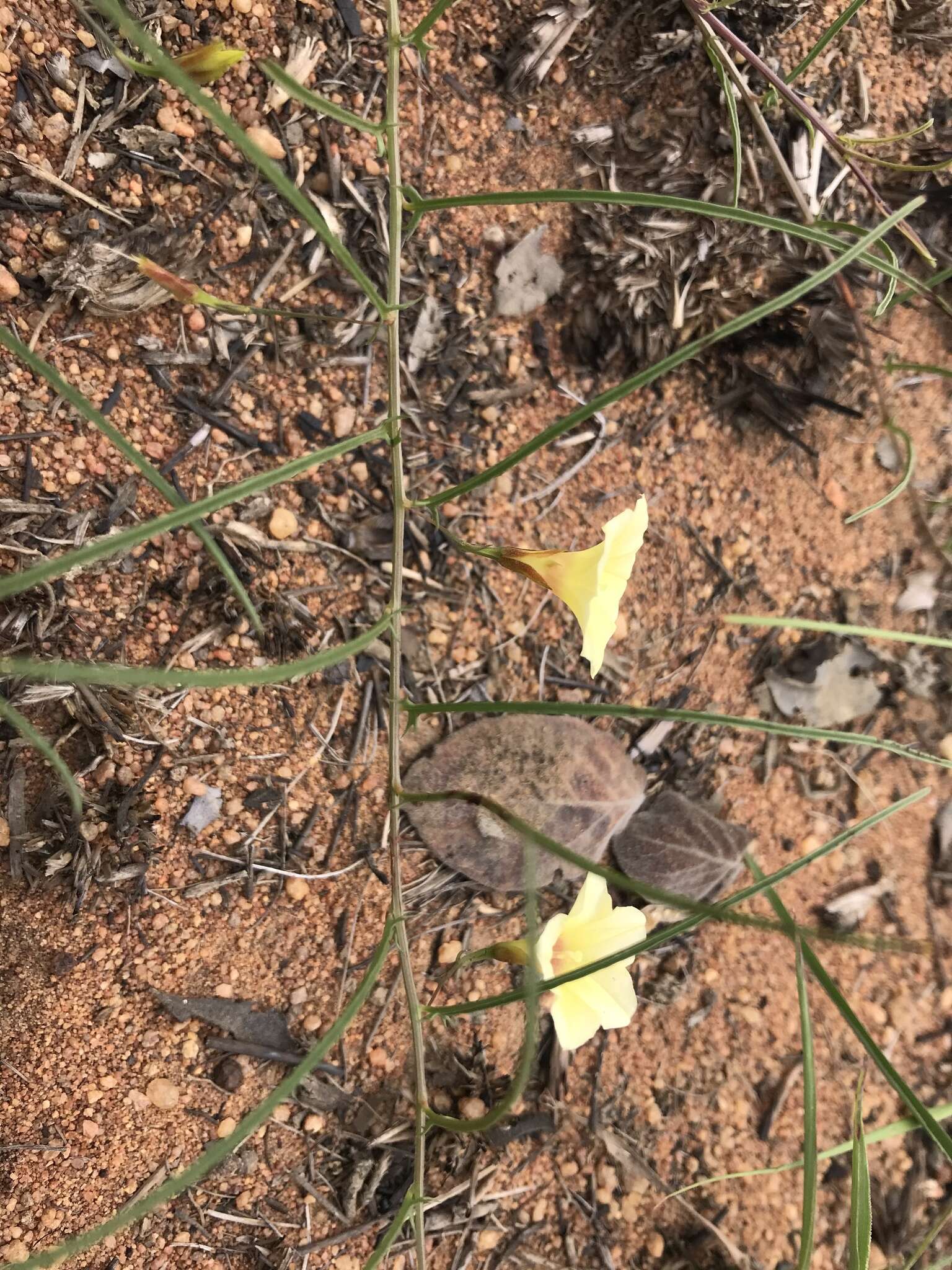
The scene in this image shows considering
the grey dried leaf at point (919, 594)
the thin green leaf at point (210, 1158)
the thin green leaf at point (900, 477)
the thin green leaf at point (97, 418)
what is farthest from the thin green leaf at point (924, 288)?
the thin green leaf at point (210, 1158)

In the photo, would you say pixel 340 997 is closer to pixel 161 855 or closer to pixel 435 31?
pixel 161 855

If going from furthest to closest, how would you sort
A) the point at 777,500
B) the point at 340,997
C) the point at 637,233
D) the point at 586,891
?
the point at 777,500
the point at 637,233
the point at 340,997
the point at 586,891

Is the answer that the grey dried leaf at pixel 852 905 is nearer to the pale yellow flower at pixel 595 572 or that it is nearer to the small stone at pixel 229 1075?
the pale yellow flower at pixel 595 572

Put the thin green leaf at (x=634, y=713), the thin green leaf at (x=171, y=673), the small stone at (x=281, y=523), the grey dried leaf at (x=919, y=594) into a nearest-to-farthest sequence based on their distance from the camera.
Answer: the thin green leaf at (x=171, y=673)
the thin green leaf at (x=634, y=713)
the small stone at (x=281, y=523)
the grey dried leaf at (x=919, y=594)

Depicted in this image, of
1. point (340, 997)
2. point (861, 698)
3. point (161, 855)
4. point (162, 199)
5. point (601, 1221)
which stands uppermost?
point (162, 199)

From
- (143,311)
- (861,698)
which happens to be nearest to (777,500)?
(861,698)

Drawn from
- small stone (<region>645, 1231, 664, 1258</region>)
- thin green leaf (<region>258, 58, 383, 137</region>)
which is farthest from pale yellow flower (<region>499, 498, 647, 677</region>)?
small stone (<region>645, 1231, 664, 1258</region>)
